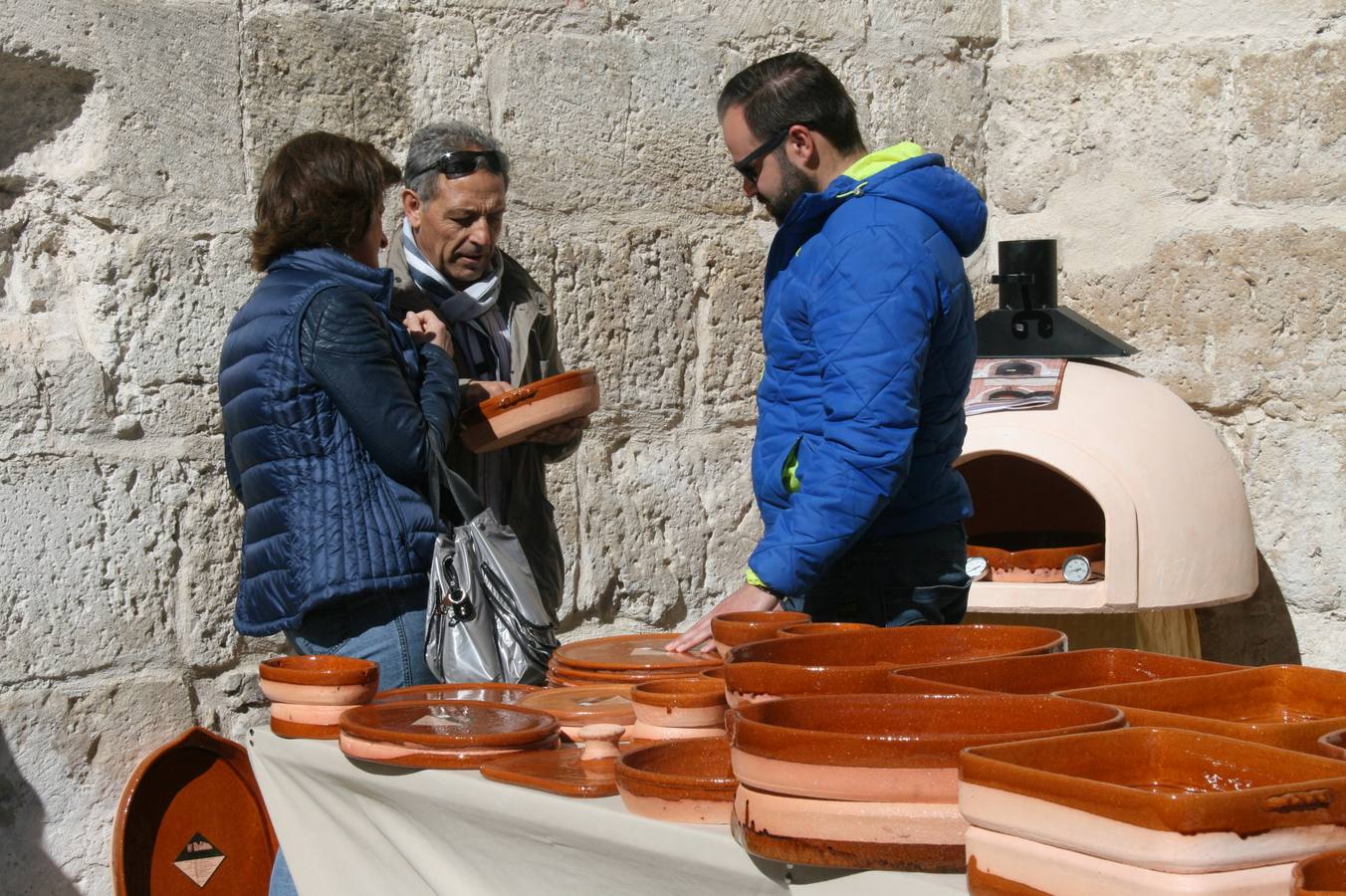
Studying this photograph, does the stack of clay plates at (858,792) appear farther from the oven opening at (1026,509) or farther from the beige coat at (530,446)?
the oven opening at (1026,509)

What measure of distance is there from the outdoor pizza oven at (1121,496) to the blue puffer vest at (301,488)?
1552 mm

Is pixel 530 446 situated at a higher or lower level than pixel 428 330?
lower

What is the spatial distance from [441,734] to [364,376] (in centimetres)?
95

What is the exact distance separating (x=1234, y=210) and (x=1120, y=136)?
42cm

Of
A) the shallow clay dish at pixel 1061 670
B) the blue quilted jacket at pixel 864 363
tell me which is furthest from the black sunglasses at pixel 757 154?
the shallow clay dish at pixel 1061 670

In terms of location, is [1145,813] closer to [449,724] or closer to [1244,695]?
[1244,695]

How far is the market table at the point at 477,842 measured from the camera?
1.36 meters

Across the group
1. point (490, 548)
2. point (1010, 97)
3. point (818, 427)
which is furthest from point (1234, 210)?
point (490, 548)

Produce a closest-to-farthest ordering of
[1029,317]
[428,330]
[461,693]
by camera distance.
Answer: [461,693] < [428,330] < [1029,317]

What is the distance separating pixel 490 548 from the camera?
2.78 meters

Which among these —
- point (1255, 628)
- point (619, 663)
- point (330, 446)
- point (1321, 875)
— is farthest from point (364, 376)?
point (1255, 628)

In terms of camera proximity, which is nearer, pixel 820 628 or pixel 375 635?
pixel 820 628

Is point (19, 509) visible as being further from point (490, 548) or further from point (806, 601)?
point (806, 601)

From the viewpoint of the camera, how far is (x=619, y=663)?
220 cm
